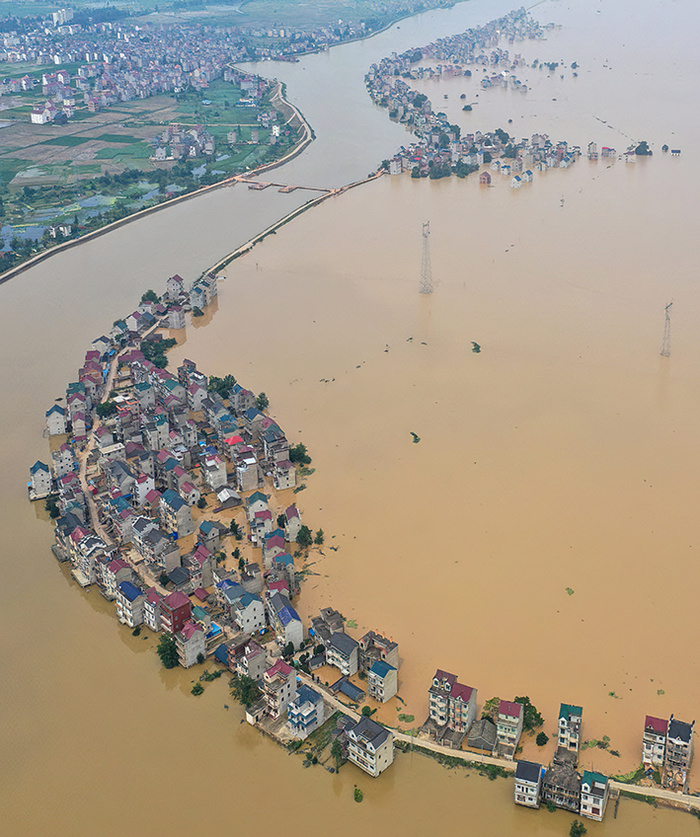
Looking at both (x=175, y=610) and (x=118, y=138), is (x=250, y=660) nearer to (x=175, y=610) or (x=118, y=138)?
(x=175, y=610)

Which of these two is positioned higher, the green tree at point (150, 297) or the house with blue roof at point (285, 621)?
the green tree at point (150, 297)

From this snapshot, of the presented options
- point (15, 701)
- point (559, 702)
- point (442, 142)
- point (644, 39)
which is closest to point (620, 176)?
point (442, 142)

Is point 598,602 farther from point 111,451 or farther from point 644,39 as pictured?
point 644,39

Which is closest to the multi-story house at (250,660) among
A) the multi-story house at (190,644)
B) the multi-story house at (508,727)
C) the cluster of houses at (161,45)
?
the multi-story house at (190,644)

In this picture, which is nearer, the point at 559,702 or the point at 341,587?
the point at 559,702

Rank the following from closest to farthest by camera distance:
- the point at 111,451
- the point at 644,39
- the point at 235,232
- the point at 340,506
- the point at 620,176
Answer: the point at 340,506 < the point at 111,451 < the point at 235,232 < the point at 620,176 < the point at 644,39

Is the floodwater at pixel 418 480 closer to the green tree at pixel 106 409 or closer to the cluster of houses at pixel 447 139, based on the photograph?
the green tree at pixel 106 409

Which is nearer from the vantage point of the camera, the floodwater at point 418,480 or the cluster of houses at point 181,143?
the floodwater at point 418,480
